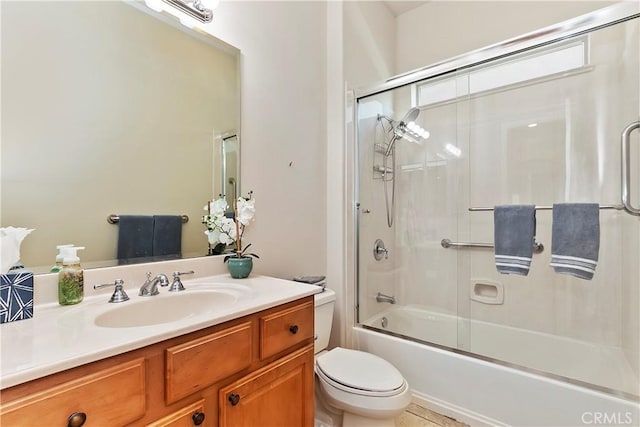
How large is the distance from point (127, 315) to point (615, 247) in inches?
101

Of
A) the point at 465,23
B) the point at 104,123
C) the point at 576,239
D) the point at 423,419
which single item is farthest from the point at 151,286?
the point at 465,23

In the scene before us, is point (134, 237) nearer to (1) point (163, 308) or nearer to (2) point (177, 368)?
(1) point (163, 308)

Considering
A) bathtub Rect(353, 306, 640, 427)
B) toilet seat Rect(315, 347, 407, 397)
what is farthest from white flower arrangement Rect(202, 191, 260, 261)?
bathtub Rect(353, 306, 640, 427)

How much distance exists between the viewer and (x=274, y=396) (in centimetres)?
100

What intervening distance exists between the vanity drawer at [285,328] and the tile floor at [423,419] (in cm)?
94

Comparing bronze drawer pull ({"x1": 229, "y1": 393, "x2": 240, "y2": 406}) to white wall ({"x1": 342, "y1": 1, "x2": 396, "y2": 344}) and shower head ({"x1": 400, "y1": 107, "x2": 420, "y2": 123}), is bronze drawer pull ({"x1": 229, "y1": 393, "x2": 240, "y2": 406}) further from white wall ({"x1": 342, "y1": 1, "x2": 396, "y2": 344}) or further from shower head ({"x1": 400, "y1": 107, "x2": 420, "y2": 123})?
shower head ({"x1": 400, "y1": 107, "x2": 420, "y2": 123})

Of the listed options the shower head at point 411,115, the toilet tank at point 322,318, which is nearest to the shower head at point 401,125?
the shower head at point 411,115

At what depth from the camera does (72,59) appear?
1018mm

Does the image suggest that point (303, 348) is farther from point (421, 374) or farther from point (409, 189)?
point (409, 189)

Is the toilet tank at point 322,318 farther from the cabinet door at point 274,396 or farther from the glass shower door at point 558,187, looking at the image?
the glass shower door at point 558,187

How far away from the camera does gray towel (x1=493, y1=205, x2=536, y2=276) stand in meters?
1.64

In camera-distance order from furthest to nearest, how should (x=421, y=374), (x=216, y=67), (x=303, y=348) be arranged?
(x=421, y=374) < (x=216, y=67) < (x=303, y=348)

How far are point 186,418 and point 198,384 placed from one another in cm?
8

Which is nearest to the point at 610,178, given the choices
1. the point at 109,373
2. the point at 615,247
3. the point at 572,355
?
the point at 615,247
